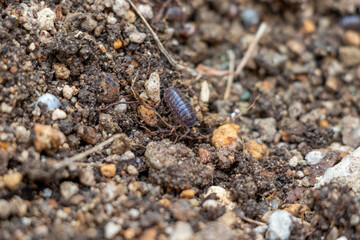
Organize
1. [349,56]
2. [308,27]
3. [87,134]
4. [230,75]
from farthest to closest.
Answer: [308,27]
[349,56]
[230,75]
[87,134]

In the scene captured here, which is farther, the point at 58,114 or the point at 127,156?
the point at 127,156

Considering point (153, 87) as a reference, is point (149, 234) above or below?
below

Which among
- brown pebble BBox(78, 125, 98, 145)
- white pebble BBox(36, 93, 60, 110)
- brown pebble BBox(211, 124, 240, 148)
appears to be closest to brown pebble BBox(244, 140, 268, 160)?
brown pebble BBox(211, 124, 240, 148)

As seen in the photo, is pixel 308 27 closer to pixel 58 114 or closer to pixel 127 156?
pixel 127 156

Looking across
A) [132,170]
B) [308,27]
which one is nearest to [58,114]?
[132,170]

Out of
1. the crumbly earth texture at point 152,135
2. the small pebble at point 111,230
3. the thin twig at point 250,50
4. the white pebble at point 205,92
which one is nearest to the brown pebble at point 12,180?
the crumbly earth texture at point 152,135
